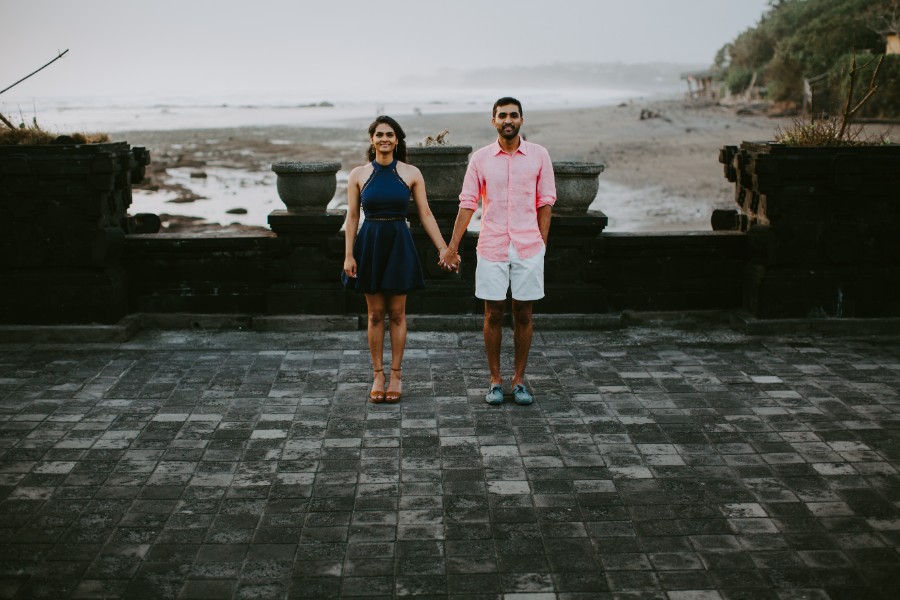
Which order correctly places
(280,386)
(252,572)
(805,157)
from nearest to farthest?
(252,572)
(280,386)
(805,157)

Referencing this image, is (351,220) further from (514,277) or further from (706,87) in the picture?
(706,87)

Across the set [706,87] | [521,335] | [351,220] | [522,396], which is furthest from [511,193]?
[706,87]

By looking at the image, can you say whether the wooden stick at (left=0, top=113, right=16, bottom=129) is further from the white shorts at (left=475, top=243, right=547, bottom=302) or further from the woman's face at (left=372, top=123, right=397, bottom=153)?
the white shorts at (left=475, top=243, right=547, bottom=302)

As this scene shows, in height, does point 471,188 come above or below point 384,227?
above

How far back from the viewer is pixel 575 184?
8.01 metres

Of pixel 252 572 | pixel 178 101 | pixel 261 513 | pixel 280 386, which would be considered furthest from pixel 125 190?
pixel 178 101

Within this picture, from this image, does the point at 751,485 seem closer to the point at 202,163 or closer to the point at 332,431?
the point at 332,431

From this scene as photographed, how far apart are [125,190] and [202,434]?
3.50m

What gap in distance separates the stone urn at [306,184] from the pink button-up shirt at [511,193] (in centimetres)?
223

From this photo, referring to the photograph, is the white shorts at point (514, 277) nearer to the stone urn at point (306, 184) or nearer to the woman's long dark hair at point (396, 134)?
the woman's long dark hair at point (396, 134)

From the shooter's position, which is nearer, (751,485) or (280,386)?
(751,485)

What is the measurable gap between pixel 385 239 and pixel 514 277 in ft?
3.04

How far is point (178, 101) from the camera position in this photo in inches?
3484

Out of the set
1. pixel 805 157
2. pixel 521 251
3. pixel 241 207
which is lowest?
pixel 241 207
